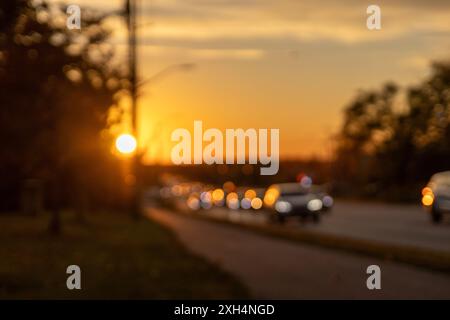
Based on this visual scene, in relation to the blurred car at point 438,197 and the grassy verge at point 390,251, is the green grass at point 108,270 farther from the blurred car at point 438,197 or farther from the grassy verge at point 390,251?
the blurred car at point 438,197

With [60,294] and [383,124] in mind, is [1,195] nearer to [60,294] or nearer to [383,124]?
[60,294]

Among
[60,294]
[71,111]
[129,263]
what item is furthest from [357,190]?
[60,294]

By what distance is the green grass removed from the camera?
13734 millimetres

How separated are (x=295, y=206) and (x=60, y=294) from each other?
28685mm

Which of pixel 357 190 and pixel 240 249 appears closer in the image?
pixel 240 249

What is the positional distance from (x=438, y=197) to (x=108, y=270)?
2015 cm

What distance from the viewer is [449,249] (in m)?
23.3

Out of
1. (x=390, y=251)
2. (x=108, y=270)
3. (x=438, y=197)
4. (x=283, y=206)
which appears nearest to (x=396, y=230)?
(x=438, y=197)

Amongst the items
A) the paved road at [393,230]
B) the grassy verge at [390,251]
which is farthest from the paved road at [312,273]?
the paved road at [393,230]

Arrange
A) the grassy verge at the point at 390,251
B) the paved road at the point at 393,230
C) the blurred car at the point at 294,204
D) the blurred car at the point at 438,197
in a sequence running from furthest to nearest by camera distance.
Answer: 1. the blurred car at the point at 294,204
2. the blurred car at the point at 438,197
3. the paved road at the point at 393,230
4. the grassy verge at the point at 390,251

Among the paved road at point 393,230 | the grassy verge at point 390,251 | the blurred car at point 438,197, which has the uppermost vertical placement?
the blurred car at point 438,197

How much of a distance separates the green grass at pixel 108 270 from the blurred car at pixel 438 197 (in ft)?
37.3

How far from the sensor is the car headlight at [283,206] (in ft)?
137

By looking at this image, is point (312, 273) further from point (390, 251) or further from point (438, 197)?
point (438, 197)
